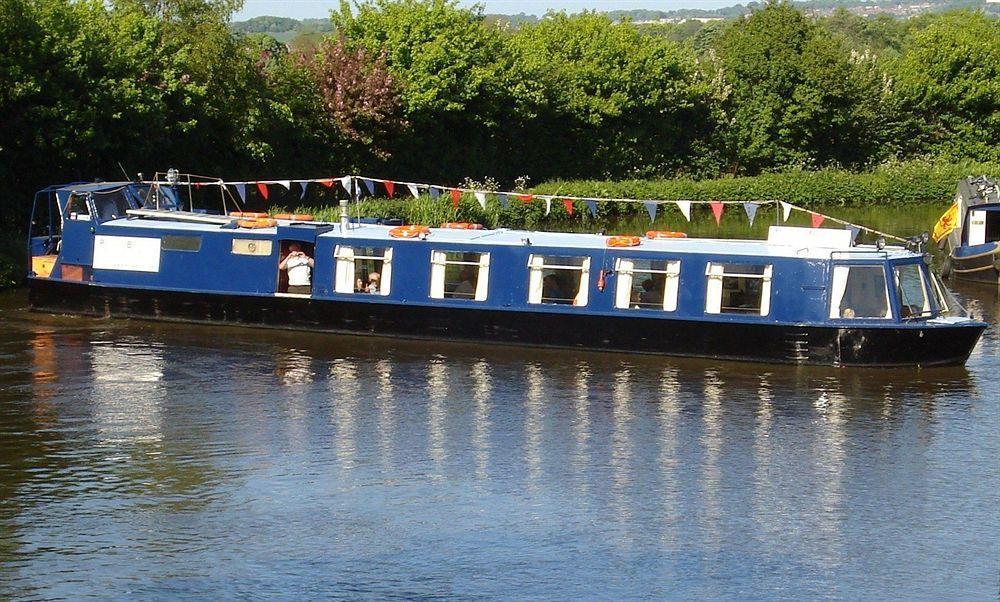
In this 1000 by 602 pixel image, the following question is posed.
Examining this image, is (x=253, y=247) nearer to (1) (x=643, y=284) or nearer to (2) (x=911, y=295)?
(1) (x=643, y=284)

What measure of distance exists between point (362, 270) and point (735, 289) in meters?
7.45

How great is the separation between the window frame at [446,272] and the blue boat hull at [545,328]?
30cm

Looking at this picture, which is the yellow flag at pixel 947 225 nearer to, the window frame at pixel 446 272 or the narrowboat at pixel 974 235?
the narrowboat at pixel 974 235

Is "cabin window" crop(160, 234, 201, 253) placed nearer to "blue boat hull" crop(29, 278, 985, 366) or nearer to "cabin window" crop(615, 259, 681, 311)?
"blue boat hull" crop(29, 278, 985, 366)

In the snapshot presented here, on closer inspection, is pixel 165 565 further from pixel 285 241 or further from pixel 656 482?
pixel 285 241

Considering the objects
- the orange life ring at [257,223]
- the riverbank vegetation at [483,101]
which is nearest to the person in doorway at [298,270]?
the orange life ring at [257,223]

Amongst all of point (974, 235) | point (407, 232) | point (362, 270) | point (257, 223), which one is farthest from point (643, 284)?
point (974, 235)

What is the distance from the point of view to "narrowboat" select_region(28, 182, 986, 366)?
973 inches

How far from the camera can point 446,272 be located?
2683cm

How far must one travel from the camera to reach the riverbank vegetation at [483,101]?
116ft

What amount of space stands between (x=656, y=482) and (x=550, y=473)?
4.93 feet

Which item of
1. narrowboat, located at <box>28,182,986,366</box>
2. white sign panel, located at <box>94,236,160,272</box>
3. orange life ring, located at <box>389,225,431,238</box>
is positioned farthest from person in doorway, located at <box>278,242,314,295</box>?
white sign panel, located at <box>94,236,160,272</box>

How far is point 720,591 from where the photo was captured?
15.2 meters

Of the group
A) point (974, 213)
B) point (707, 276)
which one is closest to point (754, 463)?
point (707, 276)
